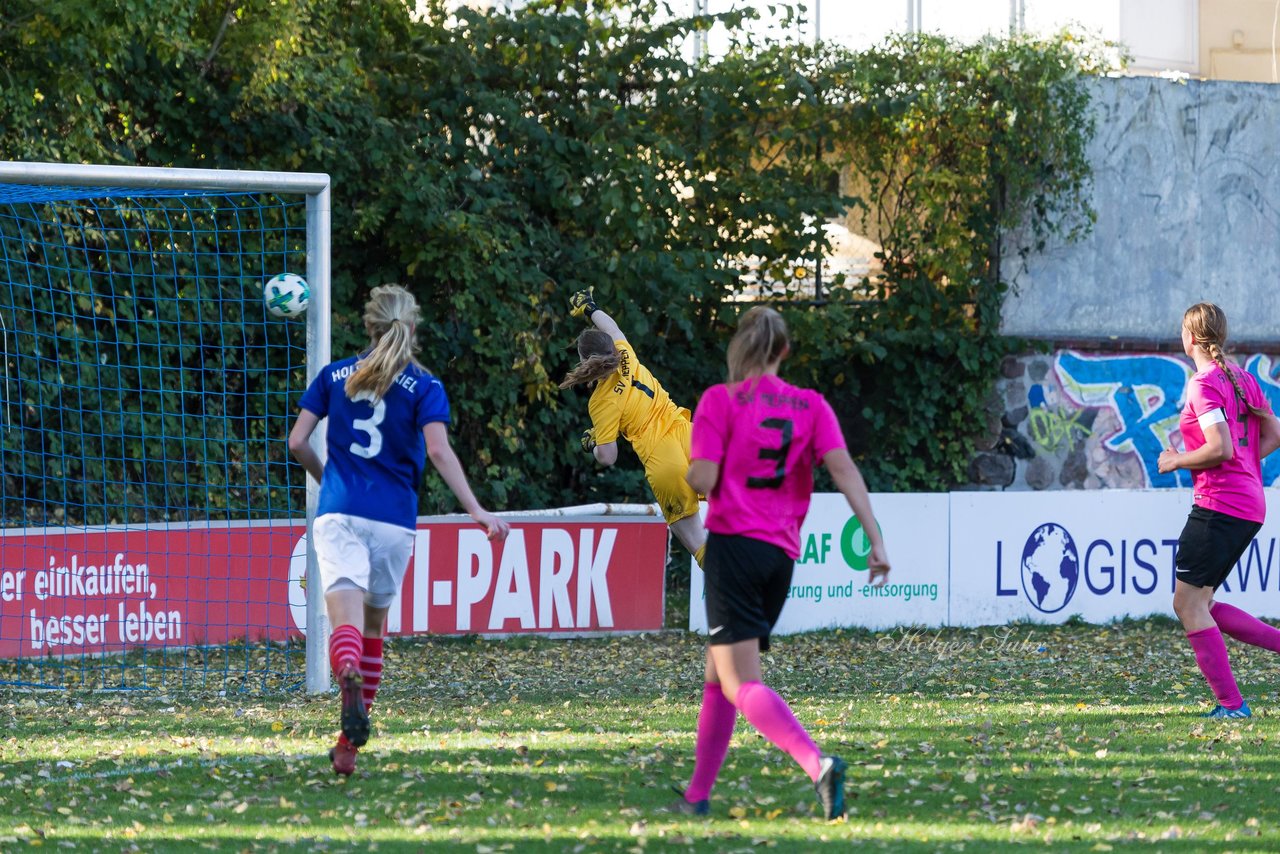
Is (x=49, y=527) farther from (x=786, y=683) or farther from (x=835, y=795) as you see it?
(x=835, y=795)

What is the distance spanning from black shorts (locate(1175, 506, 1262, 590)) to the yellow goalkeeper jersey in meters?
3.35

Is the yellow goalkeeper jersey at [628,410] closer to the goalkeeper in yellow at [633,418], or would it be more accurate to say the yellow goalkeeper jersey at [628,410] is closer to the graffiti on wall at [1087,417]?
the goalkeeper in yellow at [633,418]

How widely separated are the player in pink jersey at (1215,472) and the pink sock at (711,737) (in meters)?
3.20

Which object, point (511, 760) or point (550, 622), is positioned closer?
point (511, 760)

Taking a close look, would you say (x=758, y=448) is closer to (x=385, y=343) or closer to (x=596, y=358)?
(x=385, y=343)

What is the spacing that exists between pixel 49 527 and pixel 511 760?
226 inches

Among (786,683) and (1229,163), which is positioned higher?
(1229,163)

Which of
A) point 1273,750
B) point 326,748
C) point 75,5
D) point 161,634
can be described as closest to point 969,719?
point 1273,750

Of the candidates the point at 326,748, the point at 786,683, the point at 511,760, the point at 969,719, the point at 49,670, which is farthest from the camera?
the point at 49,670

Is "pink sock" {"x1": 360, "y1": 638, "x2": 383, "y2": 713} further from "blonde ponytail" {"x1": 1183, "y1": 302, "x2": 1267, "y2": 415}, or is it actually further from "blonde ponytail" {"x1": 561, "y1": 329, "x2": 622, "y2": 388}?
"blonde ponytail" {"x1": 1183, "y1": 302, "x2": 1267, "y2": 415}

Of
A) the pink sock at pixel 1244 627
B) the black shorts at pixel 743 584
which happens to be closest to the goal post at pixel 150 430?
the black shorts at pixel 743 584

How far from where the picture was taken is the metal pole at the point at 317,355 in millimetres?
8969

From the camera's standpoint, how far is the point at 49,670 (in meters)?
10.5

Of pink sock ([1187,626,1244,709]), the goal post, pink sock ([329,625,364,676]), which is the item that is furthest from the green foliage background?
pink sock ([1187,626,1244,709])
